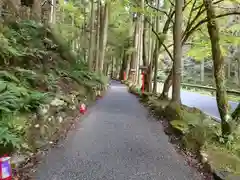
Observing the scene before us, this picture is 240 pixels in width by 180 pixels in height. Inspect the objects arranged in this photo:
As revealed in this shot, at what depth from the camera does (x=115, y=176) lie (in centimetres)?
381

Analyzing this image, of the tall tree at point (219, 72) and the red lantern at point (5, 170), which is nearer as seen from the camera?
the red lantern at point (5, 170)

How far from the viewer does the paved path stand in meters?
3.86

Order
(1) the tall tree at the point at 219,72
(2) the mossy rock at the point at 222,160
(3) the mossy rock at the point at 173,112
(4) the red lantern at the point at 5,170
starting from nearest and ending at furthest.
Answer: (4) the red lantern at the point at 5,170
(2) the mossy rock at the point at 222,160
(1) the tall tree at the point at 219,72
(3) the mossy rock at the point at 173,112

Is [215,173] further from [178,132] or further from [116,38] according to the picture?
[116,38]

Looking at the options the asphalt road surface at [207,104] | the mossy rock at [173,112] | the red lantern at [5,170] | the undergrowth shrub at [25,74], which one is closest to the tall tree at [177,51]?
the mossy rock at [173,112]

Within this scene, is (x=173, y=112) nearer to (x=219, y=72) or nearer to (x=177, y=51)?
(x=177, y=51)

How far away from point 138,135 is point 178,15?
3924 mm

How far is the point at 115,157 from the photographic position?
4.54 metres

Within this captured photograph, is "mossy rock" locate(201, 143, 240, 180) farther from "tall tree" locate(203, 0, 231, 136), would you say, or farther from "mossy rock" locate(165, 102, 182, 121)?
"mossy rock" locate(165, 102, 182, 121)

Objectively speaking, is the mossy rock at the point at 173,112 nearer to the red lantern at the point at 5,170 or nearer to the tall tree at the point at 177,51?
the tall tree at the point at 177,51

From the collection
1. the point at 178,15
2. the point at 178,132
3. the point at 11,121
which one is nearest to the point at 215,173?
the point at 178,132

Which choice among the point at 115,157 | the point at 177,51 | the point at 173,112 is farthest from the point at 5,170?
the point at 177,51

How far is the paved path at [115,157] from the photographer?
12.7 ft

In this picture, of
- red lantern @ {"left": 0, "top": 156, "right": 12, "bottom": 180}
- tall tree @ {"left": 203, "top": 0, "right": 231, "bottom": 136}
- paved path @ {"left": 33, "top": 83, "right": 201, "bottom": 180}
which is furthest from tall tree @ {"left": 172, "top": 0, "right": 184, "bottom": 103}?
red lantern @ {"left": 0, "top": 156, "right": 12, "bottom": 180}
